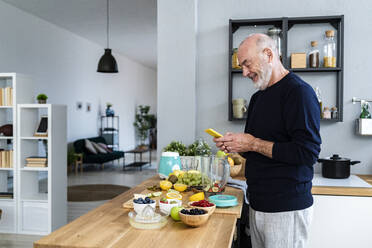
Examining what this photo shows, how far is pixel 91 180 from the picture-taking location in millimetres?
Answer: 7977

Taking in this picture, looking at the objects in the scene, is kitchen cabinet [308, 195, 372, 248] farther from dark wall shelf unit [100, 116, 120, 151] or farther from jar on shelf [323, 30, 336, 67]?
dark wall shelf unit [100, 116, 120, 151]

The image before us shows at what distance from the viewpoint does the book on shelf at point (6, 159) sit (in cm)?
468

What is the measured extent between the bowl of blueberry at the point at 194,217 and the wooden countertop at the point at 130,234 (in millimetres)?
29

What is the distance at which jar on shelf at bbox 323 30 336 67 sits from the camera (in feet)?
10.7

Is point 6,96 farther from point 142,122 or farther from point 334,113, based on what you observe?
point 142,122

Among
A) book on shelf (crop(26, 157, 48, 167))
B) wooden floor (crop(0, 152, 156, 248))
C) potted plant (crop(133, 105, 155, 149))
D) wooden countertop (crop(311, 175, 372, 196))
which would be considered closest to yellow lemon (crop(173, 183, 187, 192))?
wooden countertop (crop(311, 175, 372, 196))

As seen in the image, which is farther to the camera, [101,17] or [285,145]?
[101,17]

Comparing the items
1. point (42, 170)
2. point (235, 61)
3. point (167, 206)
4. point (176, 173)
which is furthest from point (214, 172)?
point (42, 170)

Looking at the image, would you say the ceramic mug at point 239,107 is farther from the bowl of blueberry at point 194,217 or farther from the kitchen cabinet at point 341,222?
the bowl of blueberry at point 194,217

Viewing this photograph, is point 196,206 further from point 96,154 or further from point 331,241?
point 96,154

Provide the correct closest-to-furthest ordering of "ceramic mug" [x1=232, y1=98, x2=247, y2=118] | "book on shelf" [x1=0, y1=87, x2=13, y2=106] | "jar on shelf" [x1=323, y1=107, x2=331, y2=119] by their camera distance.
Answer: "jar on shelf" [x1=323, y1=107, x2=331, y2=119] → "ceramic mug" [x1=232, y1=98, x2=247, y2=118] → "book on shelf" [x1=0, y1=87, x2=13, y2=106]

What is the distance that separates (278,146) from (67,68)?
8340mm

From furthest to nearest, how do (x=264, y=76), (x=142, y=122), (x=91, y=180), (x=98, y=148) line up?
(x=142, y=122)
(x=98, y=148)
(x=91, y=180)
(x=264, y=76)

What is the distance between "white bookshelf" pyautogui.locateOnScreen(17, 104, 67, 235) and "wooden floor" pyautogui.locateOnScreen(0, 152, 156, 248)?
0.21 m
